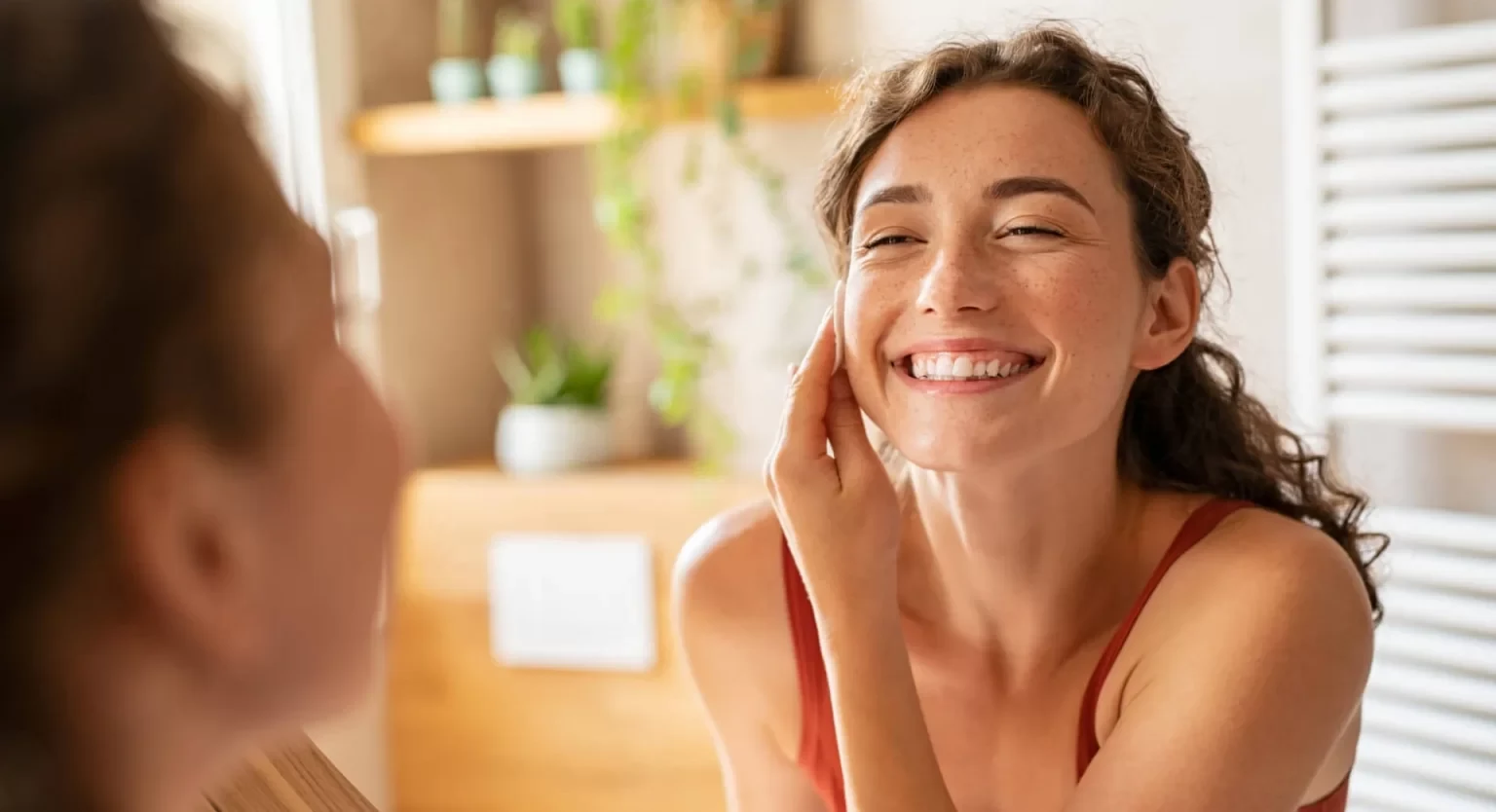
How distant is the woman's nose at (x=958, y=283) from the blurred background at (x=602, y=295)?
29.5 inches

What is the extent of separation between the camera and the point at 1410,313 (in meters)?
1.66

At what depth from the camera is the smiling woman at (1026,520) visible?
39.8 inches

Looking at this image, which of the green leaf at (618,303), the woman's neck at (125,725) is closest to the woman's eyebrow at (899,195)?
the woman's neck at (125,725)

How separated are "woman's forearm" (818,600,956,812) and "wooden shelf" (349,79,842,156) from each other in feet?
4.26

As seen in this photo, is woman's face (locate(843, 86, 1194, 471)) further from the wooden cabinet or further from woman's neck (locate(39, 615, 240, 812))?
the wooden cabinet

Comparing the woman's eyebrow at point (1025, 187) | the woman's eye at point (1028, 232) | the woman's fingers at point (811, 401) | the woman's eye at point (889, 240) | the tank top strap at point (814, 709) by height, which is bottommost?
the tank top strap at point (814, 709)

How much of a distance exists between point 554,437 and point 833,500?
1.42 meters

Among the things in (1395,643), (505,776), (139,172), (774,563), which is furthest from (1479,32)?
(505,776)

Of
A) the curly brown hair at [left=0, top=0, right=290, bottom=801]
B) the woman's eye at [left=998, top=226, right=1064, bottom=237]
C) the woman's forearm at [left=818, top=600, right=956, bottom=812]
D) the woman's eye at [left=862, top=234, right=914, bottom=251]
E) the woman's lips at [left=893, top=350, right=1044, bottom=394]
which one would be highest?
the curly brown hair at [left=0, top=0, right=290, bottom=801]

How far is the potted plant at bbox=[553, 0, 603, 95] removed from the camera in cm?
236

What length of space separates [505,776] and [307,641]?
7.10 feet

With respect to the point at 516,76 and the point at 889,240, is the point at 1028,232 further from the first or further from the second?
the point at 516,76

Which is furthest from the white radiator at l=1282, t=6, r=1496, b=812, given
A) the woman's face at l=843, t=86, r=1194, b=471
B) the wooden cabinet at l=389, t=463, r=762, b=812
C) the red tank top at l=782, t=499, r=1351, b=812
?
the wooden cabinet at l=389, t=463, r=762, b=812

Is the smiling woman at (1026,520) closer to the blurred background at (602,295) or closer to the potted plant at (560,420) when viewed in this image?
the blurred background at (602,295)
